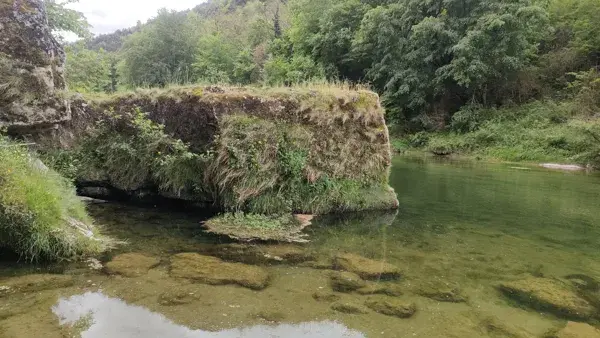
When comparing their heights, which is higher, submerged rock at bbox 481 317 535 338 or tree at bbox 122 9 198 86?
tree at bbox 122 9 198 86

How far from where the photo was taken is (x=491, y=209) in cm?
1220

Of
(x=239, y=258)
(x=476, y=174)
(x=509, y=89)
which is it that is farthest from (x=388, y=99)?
(x=239, y=258)

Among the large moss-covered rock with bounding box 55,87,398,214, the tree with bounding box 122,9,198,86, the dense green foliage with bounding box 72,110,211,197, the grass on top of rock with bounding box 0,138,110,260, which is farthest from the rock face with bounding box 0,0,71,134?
the tree with bounding box 122,9,198,86

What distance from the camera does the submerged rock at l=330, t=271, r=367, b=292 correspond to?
5820 millimetres

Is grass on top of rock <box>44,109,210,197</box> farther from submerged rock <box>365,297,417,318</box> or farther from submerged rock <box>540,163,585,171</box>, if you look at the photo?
submerged rock <box>540,163,585,171</box>

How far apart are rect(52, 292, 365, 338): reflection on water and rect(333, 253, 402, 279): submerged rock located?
1.80 meters

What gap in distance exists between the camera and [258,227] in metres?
8.77

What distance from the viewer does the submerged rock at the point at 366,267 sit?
6402 mm

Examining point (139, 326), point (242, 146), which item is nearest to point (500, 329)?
point (139, 326)

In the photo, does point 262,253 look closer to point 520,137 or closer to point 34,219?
point 34,219

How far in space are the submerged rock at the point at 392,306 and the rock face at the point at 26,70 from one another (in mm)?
7562

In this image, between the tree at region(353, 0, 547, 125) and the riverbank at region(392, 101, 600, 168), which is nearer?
the riverbank at region(392, 101, 600, 168)

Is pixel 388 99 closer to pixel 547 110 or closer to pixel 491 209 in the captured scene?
pixel 547 110

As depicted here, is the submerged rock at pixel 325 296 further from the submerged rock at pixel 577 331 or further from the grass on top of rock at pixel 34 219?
the grass on top of rock at pixel 34 219
